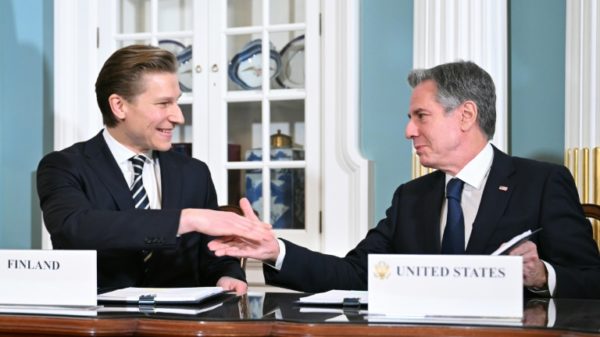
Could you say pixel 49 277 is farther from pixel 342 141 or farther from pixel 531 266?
pixel 342 141

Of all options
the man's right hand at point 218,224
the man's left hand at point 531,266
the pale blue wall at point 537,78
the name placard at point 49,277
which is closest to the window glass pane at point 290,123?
the pale blue wall at point 537,78

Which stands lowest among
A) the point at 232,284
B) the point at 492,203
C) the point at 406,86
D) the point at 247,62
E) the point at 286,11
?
the point at 232,284

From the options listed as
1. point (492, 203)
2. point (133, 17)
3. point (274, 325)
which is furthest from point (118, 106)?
point (133, 17)

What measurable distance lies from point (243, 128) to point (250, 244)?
176 cm

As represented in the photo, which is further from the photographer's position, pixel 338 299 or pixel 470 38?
pixel 470 38

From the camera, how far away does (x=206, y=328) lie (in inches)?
57.6

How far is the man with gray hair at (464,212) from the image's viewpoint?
198 cm

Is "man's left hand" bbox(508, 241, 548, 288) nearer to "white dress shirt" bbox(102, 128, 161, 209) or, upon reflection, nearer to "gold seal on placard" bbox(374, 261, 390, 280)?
"gold seal on placard" bbox(374, 261, 390, 280)

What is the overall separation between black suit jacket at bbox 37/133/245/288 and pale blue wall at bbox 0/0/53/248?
5.03ft

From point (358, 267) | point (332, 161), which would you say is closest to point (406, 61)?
point (332, 161)

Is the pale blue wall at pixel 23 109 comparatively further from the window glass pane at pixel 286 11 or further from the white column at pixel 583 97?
the white column at pixel 583 97

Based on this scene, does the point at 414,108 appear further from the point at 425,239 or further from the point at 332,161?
the point at 332,161

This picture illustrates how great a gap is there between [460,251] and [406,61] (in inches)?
54.9

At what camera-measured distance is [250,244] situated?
1.97m
